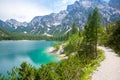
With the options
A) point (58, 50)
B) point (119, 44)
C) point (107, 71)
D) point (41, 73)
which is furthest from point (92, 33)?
point (58, 50)

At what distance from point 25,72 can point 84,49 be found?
3833cm

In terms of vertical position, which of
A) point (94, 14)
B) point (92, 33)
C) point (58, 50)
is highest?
point (94, 14)

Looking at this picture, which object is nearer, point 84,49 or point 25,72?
point 25,72

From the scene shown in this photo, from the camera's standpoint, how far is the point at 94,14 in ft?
175

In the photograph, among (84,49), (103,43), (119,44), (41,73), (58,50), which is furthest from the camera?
(58,50)

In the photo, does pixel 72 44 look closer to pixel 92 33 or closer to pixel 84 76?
pixel 92 33

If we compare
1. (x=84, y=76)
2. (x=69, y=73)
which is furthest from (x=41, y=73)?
(x=84, y=76)

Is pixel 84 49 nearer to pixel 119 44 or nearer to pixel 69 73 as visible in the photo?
pixel 119 44

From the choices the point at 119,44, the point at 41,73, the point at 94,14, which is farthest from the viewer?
the point at 119,44

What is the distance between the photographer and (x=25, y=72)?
2822 cm

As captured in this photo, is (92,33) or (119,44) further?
(119,44)

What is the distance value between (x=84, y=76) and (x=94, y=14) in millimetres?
28128

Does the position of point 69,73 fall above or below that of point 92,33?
below

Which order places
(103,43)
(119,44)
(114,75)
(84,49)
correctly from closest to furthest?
(114,75)
(119,44)
(84,49)
(103,43)
